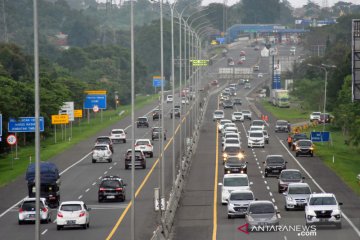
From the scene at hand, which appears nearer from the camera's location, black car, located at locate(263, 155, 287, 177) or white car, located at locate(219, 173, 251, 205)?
white car, located at locate(219, 173, 251, 205)

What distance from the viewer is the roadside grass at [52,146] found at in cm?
9118

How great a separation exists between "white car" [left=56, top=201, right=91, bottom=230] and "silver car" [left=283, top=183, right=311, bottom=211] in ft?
37.4

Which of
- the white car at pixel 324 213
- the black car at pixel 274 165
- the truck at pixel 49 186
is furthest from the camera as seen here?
the black car at pixel 274 165

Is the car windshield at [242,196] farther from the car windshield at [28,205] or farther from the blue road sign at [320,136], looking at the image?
the blue road sign at [320,136]

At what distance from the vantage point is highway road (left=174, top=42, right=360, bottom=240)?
5169cm

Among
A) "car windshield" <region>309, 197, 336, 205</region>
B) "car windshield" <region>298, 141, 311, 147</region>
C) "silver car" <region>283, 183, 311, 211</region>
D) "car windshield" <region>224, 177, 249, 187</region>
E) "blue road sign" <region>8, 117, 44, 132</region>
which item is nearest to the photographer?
"car windshield" <region>309, 197, 336, 205</region>

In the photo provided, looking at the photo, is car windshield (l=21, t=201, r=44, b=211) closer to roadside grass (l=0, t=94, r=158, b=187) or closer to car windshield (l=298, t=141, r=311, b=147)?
roadside grass (l=0, t=94, r=158, b=187)


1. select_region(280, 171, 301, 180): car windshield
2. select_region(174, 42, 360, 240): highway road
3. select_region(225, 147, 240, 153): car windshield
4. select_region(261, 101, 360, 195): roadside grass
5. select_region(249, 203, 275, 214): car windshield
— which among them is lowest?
select_region(261, 101, 360, 195): roadside grass

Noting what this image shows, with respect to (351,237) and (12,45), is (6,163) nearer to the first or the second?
(351,237)

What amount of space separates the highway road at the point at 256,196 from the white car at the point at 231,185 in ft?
2.11

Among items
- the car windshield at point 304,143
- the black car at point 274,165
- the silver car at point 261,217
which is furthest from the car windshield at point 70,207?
the car windshield at point 304,143

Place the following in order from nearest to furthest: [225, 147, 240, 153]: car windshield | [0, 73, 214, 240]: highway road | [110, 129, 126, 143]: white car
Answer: [0, 73, 214, 240]: highway road, [225, 147, 240, 153]: car windshield, [110, 129, 126, 143]: white car

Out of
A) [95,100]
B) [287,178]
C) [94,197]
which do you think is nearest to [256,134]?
[95,100]

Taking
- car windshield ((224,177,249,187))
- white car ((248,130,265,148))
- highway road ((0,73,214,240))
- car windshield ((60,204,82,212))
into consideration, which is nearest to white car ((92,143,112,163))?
highway road ((0,73,214,240))
